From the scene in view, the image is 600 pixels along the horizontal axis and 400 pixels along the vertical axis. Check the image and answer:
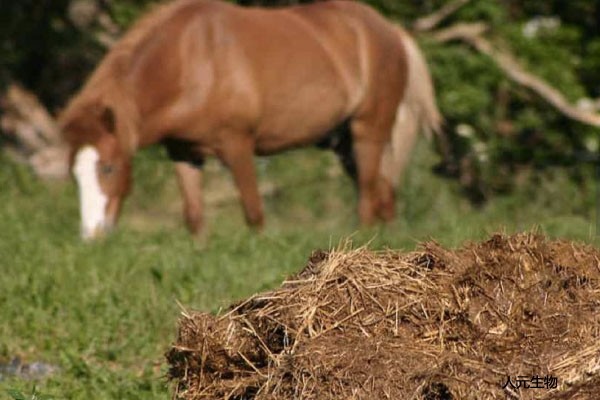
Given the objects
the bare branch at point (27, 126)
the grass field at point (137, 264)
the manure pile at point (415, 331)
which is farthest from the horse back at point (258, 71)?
the manure pile at point (415, 331)

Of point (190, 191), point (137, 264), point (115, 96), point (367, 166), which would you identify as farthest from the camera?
point (367, 166)

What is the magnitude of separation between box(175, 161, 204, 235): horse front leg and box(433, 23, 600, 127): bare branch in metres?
4.41

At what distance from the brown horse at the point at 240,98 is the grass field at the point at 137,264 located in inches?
18.0

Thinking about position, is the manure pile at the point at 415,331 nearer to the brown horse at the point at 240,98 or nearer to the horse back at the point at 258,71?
the brown horse at the point at 240,98

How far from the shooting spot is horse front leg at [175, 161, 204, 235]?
1123cm

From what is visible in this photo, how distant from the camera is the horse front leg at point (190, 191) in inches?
442

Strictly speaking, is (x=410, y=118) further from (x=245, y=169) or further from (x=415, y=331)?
(x=415, y=331)

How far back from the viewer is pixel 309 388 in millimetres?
4164

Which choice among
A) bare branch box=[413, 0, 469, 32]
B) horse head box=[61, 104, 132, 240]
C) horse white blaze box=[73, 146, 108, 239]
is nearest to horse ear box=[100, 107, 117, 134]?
horse head box=[61, 104, 132, 240]

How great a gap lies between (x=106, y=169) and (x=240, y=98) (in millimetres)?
1192

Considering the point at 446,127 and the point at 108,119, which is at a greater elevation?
the point at 108,119

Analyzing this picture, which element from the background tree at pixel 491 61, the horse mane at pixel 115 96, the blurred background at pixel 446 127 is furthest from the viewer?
the background tree at pixel 491 61

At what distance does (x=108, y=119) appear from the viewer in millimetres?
10641

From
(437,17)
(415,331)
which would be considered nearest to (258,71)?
(437,17)
